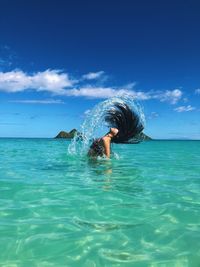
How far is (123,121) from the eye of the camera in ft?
42.3

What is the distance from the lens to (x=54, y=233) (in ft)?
16.3

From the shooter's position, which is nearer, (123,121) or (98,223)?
(98,223)

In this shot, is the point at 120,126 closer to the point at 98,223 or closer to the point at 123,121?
the point at 123,121

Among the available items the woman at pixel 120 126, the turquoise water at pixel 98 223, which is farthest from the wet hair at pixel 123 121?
the turquoise water at pixel 98 223

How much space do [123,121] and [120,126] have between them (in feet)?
0.67

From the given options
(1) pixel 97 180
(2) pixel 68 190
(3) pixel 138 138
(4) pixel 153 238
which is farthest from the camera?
(3) pixel 138 138

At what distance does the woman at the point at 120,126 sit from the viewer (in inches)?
505

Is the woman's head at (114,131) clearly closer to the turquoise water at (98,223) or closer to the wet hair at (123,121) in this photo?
the wet hair at (123,121)

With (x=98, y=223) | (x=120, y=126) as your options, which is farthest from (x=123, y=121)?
(x=98, y=223)

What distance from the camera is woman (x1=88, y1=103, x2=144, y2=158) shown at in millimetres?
12820

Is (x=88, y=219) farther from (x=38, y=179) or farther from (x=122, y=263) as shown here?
(x=38, y=179)

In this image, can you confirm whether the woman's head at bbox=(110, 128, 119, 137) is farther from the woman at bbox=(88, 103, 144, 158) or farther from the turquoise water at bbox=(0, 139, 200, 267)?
the turquoise water at bbox=(0, 139, 200, 267)

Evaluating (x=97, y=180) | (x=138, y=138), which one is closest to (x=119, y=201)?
(x=97, y=180)

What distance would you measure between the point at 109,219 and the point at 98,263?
5.43ft
